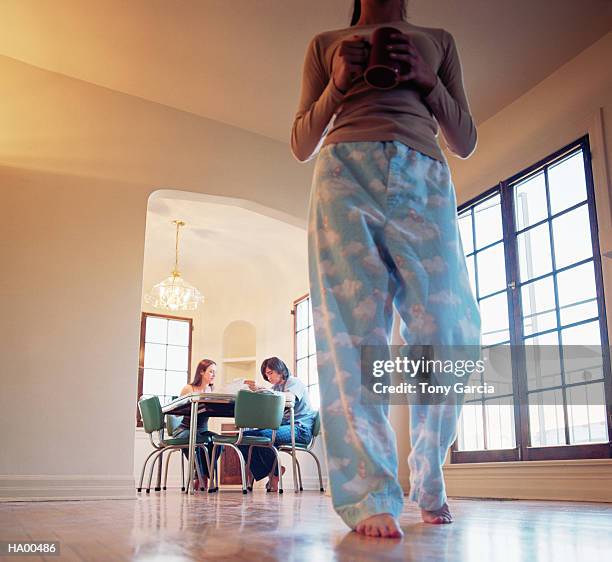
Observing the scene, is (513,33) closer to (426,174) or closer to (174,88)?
(174,88)

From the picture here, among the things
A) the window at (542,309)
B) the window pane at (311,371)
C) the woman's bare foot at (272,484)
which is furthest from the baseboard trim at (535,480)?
the window pane at (311,371)

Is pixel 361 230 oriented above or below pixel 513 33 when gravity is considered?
below

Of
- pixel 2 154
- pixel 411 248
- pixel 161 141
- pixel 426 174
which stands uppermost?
pixel 161 141

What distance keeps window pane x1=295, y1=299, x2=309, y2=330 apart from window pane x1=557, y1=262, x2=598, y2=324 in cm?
419

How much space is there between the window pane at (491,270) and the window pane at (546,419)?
818 millimetres

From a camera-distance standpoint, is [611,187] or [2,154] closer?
[611,187]

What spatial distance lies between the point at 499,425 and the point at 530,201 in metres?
1.44

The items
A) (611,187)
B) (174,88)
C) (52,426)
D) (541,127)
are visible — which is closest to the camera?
(611,187)

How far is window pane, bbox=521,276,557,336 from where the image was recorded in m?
4.04

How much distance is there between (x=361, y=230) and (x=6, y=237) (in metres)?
3.37

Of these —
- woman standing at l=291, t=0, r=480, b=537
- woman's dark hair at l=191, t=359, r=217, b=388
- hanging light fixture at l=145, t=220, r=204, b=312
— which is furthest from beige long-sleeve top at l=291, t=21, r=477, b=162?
hanging light fixture at l=145, t=220, r=204, b=312

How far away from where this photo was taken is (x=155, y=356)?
8945 mm

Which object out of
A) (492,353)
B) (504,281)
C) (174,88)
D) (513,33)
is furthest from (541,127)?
(174,88)

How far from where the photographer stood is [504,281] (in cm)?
450
